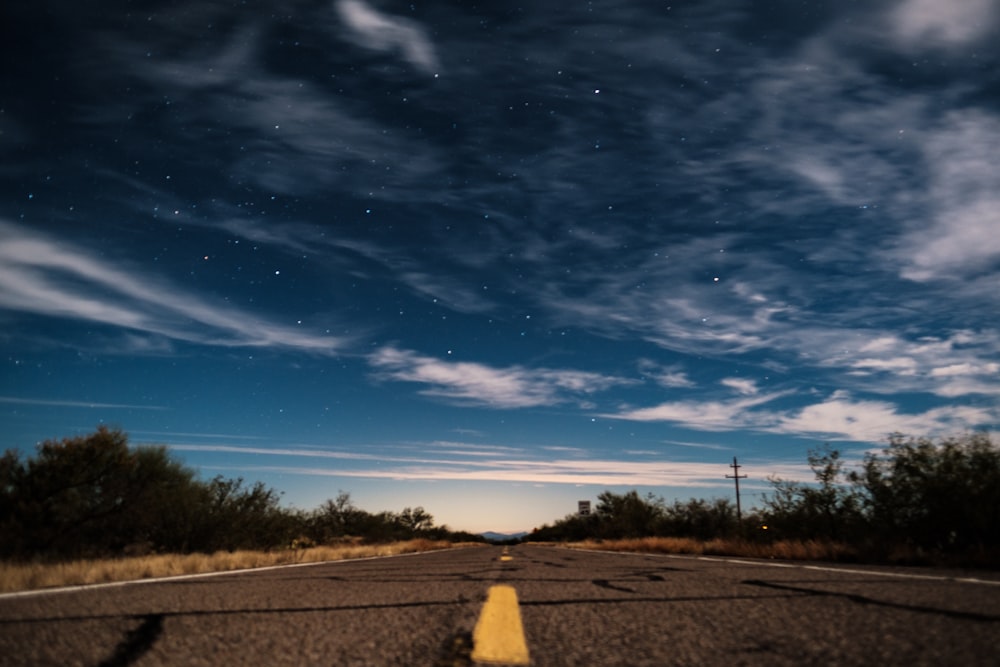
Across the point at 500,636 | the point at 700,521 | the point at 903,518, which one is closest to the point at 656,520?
Answer: the point at 700,521

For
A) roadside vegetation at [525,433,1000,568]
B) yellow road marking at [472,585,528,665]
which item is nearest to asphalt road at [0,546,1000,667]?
yellow road marking at [472,585,528,665]

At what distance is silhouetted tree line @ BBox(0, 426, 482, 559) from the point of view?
44.1ft

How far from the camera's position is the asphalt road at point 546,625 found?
86.4 inches

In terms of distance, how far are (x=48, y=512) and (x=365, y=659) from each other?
16.0 m

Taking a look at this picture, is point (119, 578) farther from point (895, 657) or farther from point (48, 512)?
point (48, 512)

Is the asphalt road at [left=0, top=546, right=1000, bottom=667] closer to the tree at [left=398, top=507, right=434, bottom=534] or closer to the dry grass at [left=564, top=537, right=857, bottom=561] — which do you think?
the dry grass at [left=564, top=537, right=857, bottom=561]

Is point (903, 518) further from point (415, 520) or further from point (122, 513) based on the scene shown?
point (415, 520)

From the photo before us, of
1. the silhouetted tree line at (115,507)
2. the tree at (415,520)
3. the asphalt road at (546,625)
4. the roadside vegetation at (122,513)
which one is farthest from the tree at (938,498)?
the tree at (415,520)

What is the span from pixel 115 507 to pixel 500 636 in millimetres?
16436

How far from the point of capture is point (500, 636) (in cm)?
254

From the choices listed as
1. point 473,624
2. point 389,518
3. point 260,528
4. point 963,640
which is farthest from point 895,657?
point 389,518

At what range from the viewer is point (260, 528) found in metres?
19.5

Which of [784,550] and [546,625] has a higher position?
[546,625]

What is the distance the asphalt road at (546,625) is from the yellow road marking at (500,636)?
5 cm
